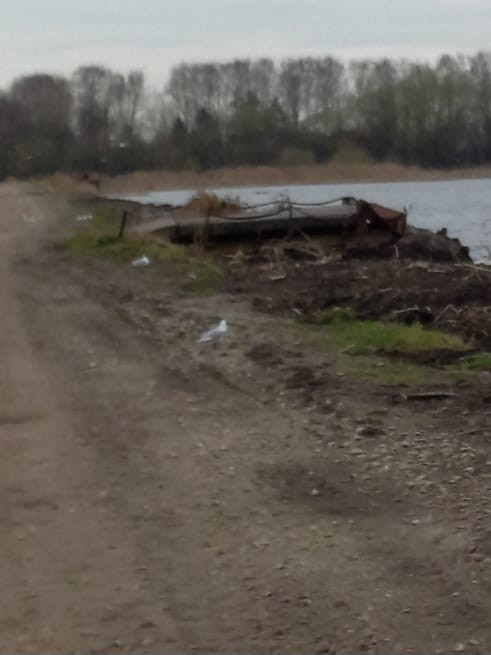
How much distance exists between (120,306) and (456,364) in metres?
4.86

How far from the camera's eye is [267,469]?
253 inches

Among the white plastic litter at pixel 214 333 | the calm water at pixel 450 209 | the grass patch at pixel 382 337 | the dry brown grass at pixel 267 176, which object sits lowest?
the dry brown grass at pixel 267 176

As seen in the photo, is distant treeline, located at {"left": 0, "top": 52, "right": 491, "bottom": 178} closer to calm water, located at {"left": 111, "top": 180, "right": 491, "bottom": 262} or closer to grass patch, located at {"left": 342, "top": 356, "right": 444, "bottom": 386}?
calm water, located at {"left": 111, "top": 180, "right": 491, "bottom": 262}

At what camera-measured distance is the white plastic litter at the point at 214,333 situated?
10.4 metres

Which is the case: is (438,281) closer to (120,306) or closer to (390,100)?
(120,306)

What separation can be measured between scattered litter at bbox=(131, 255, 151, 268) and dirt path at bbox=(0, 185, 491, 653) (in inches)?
303

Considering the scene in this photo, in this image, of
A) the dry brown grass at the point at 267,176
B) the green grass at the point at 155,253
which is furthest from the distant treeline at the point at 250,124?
the green grass at the point at 155,253

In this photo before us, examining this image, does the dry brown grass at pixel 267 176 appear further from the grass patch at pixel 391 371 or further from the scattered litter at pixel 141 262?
the grass patch at pixel 391 371

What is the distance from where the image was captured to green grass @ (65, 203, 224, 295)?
14930mm

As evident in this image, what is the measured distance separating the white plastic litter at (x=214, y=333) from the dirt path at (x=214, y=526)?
3.67 ft

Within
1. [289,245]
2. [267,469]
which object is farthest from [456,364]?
[289,245]

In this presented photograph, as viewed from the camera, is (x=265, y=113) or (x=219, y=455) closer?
(x=219, y=455)

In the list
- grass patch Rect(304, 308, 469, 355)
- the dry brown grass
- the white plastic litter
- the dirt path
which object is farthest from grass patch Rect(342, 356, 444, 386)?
the dry brown grass

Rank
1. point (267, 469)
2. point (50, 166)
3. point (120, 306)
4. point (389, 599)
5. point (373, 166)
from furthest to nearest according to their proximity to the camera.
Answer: point (50, 166) < point (373, 166) < point (120, 306) < point (267, 469) < point (389, 599)
